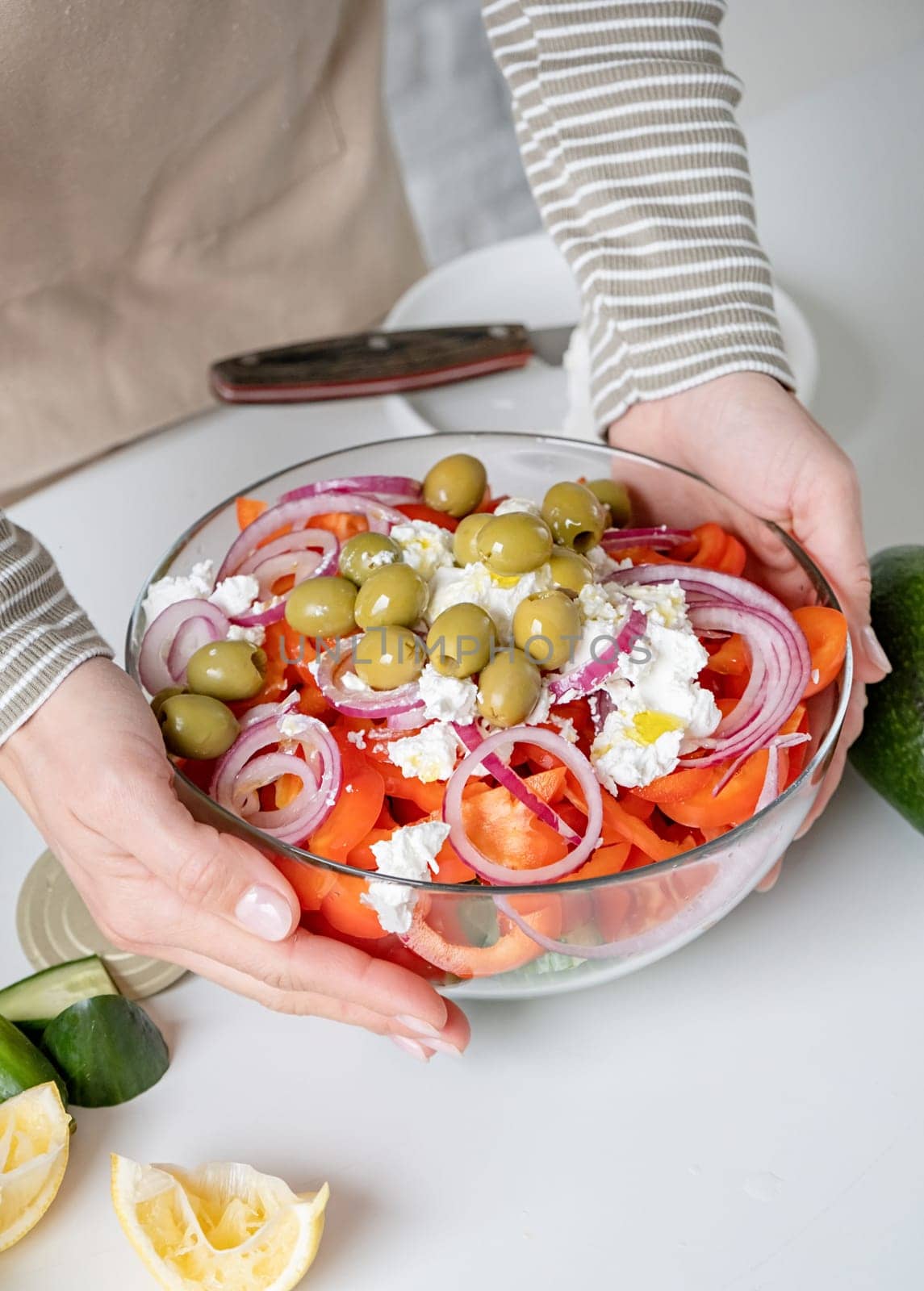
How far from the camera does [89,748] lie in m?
1.06

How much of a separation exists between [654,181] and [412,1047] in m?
1.10

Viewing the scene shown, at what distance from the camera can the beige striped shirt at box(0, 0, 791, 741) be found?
1.53 metres

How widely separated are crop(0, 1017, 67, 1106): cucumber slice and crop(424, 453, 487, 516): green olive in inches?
27.3

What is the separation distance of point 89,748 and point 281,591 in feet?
1.13

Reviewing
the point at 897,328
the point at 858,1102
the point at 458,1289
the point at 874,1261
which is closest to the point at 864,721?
the point at 858,1102

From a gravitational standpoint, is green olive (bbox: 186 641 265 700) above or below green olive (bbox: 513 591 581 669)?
above

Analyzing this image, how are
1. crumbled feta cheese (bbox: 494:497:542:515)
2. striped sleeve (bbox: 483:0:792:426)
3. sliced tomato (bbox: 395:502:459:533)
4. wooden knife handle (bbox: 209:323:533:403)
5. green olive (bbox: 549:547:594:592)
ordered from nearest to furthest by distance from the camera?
green olive (bbox: 549:547:594:592) < crumbled feta cheese (bbox: 494:497:542:515) < sliced tomato (bbox: 395:502:459:533) < striped sleeve (bbox: 483:0:792:426) < wooden knife handle (bbox: 209:323:533:403)

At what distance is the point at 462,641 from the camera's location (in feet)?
3.71

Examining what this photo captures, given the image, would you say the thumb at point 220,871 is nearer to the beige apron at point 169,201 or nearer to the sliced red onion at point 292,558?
the sliced red onion at point 292,558

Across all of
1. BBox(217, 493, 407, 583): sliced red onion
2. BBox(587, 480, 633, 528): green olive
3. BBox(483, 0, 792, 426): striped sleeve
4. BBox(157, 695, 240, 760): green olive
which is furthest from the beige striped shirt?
BBox(157, 695, 240, 760): green olive

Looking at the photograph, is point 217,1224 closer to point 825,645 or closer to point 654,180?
Result: point 825,645

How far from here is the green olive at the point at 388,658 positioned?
1145mm

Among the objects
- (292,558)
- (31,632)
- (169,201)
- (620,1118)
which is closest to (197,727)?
(31,632)

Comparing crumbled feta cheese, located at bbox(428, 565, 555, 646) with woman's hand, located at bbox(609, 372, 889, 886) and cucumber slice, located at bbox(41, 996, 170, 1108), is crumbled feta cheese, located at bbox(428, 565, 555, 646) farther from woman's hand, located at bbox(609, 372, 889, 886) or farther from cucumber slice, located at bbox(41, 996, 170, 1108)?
cucumber slice, located at bbox(41, 996, 170, 1108)
